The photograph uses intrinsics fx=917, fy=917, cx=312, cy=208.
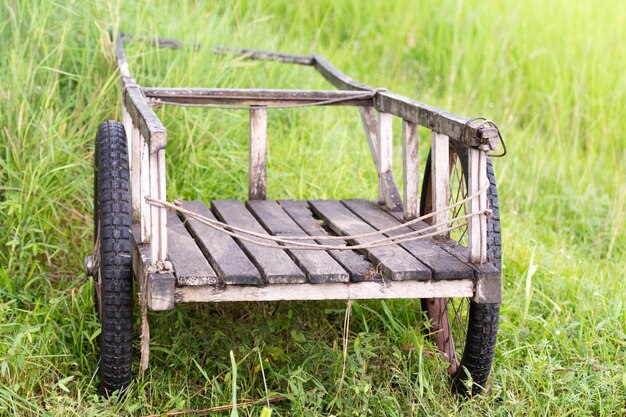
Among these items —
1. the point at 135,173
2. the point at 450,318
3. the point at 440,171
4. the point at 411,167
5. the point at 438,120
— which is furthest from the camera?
the point at 450,318

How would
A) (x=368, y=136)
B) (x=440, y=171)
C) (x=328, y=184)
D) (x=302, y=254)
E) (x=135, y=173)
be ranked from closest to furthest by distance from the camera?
(x=302, y=254) → (x=440, y=171) → (x=135, y=173) → (x=368, y=136) → (x=328, y=184)

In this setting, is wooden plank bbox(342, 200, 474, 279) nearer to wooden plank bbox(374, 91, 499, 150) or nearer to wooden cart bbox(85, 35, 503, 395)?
wooden cart bbox(85, 35, 503, 395)

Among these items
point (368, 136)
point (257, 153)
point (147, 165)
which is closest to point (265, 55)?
point (257, 153)

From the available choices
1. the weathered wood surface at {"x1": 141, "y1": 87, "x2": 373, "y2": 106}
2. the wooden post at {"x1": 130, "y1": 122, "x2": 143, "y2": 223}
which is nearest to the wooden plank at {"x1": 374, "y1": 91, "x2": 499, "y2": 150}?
the weathered wood surface at {"x1": 141, "y1": 87, "x2": 373, "y2": 106}

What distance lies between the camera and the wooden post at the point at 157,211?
9.44 feet

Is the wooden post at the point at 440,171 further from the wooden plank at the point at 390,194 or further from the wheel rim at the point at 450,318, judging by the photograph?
the wooden plank at the point at 390,194

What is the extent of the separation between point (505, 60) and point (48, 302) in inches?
160

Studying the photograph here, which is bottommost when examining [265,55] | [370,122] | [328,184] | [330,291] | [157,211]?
[330,291]

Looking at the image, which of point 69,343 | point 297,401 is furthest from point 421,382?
point 69,343

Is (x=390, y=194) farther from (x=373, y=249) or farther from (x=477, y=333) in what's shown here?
(x=477, y=333)

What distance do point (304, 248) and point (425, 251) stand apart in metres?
0.44

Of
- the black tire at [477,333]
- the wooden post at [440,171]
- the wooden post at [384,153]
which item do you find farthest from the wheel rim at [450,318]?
the wooden post at [384,153]

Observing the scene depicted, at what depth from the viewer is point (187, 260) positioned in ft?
10.1

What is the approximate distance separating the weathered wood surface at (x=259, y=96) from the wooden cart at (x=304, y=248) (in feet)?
0.05
